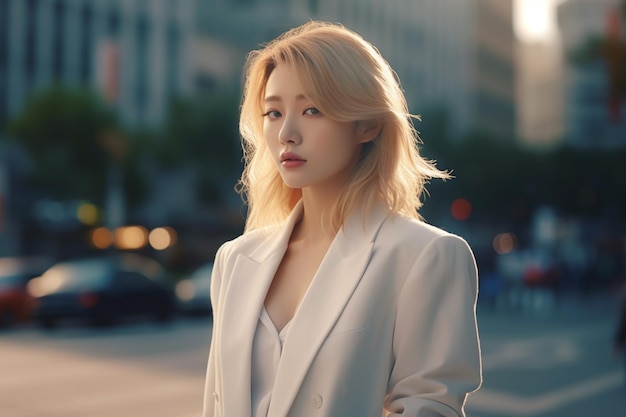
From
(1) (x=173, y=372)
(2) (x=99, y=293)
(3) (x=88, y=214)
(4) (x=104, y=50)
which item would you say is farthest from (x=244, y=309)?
(4) (x=104, y=50)

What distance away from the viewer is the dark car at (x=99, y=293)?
2009 cm

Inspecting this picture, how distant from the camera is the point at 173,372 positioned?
481 inches

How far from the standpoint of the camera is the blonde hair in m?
2.34

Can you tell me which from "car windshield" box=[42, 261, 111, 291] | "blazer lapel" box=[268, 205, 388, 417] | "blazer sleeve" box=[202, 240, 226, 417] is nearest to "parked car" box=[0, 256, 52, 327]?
"car windshield" box=[42, 261, 111, 291]

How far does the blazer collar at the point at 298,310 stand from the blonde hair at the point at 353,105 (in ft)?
0.21

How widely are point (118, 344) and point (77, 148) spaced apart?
17783 mm

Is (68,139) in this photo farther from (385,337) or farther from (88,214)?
(385,337)

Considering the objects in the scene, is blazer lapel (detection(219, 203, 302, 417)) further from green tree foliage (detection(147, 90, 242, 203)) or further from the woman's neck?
green tree foliage (detection(147, 90, 242, 203))

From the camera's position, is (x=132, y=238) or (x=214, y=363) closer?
(x=214, y=363)

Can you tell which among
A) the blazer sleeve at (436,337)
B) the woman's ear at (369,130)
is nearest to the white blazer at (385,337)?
the blazer sleeve at (436,337)

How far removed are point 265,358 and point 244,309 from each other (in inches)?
6.0

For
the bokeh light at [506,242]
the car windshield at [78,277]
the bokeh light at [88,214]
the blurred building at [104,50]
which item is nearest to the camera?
the car windshield at [78,277]

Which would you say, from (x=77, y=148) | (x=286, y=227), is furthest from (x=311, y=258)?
(x=77, y=148)

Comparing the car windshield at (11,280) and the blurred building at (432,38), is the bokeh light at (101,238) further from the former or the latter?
the blurred building at (432,38)
